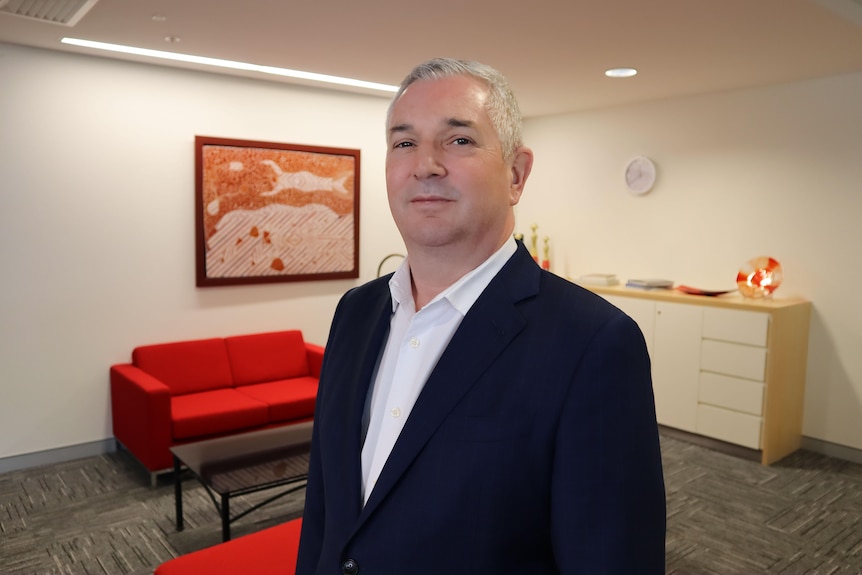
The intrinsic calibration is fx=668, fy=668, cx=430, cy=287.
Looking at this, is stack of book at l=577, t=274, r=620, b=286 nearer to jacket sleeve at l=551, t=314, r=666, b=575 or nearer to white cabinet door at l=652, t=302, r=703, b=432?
white cabinet door at l=652, t=302, r=703, b=432

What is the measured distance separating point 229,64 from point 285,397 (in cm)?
219

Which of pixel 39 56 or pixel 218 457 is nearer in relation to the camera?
pixel 218 457

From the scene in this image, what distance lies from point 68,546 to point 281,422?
4.61 feet

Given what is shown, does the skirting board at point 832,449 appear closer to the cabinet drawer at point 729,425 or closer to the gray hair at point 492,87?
the cabinet drawer at point 729,425

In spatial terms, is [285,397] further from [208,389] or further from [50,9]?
[50,9]

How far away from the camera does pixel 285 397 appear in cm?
433

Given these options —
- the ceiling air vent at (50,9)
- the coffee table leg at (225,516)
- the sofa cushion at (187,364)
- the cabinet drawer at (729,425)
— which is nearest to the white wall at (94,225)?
the sofa cushion at (187,364)

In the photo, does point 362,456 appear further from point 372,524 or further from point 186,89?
point 186,89

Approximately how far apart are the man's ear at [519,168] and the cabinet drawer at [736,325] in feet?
11.8

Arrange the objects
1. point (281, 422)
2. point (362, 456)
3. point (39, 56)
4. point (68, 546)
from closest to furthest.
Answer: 1. point (362, 456)
2. point (68, 546)
3. point (39, 56)
4. point (281, 422)

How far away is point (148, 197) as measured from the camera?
4430mm

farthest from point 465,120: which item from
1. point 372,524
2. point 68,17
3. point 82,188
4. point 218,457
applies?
point 82,188

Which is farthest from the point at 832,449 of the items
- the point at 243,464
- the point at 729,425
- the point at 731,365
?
the point at 243,464

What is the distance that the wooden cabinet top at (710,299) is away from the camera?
14.1 ft
